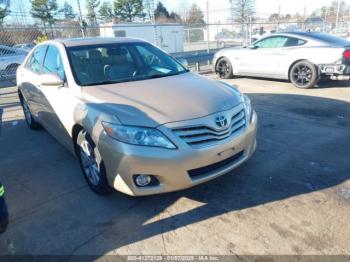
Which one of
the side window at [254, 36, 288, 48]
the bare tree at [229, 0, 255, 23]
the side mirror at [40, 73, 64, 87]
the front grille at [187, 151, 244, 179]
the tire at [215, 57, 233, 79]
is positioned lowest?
the tire at [215, 57, 233, 79]

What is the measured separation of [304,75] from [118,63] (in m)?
5.64

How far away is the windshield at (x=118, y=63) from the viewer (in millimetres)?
3669

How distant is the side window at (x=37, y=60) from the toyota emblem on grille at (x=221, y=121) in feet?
9.92

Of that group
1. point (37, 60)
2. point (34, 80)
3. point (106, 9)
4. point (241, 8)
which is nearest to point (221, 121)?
point (34, 80)

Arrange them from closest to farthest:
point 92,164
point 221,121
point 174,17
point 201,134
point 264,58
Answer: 1. point 201,134
2. point 221,121
3. point 92,164
4. point 264,58
5. point 174,17

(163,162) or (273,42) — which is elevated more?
(273,42)

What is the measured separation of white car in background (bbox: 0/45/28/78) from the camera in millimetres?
11439

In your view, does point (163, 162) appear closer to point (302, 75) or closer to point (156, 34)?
point (302, 75)

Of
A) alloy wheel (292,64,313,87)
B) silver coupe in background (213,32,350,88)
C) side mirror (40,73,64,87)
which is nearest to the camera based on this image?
side mirror (40,73,64,87)

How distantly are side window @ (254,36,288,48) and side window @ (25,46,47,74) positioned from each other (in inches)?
244

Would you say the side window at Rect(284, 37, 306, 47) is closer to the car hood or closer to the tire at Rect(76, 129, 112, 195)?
the car hood

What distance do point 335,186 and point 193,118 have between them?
174 centimetres

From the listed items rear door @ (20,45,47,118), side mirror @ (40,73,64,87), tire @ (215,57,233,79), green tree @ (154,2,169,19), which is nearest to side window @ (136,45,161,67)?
side mirror @ (40,73,64,87)

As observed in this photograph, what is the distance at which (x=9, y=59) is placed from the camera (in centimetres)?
1161
